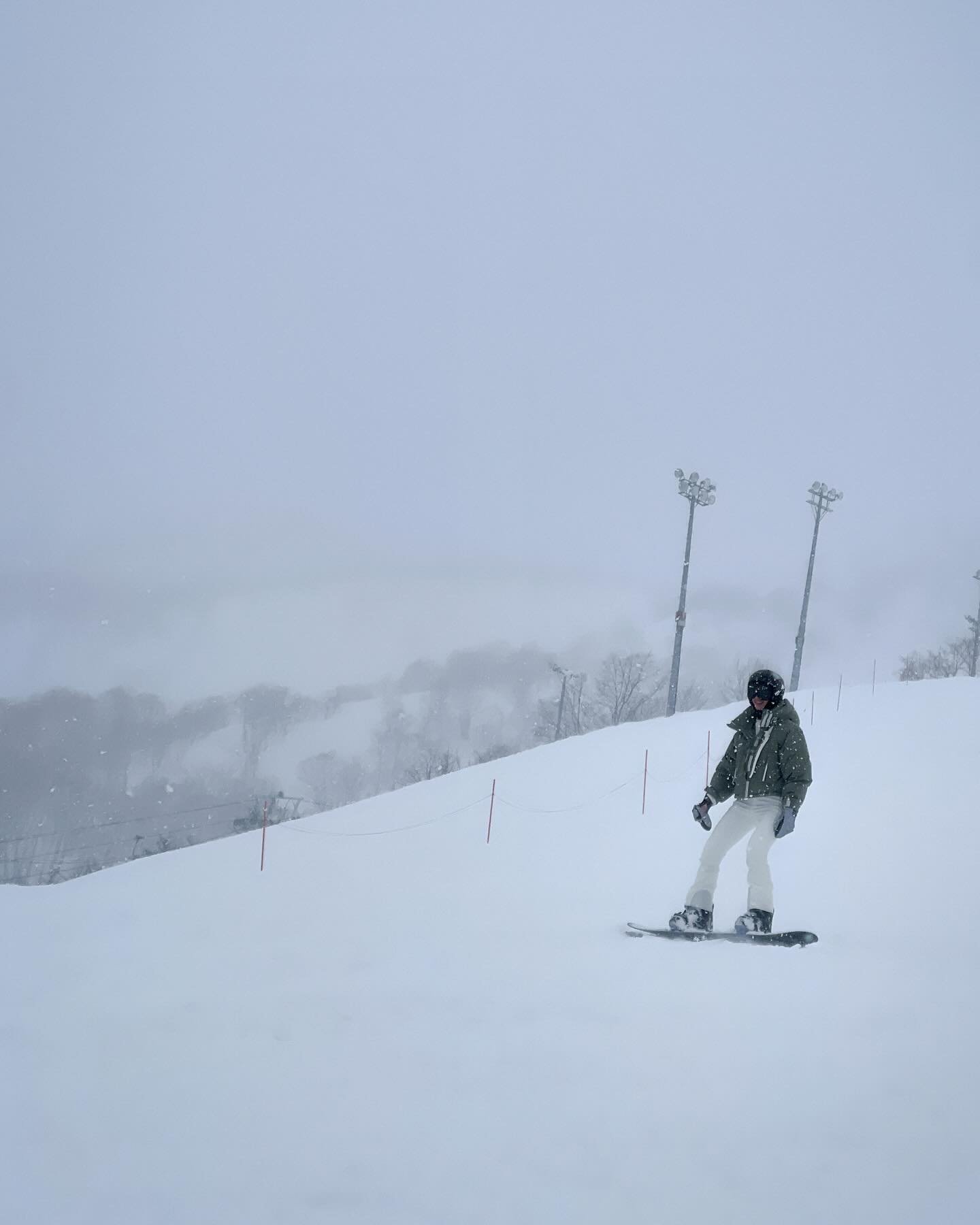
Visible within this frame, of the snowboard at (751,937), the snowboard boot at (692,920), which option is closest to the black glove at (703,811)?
the snowboard boot at (692,920)

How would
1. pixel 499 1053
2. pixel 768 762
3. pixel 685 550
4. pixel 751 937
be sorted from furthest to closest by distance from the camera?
pixel 685 550
pixel 768 762
pixel 751 937
pixel 499 1053

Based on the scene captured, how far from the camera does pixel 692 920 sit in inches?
228

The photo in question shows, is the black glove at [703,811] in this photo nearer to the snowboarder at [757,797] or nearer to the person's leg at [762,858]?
the snowboarder at [757,797]

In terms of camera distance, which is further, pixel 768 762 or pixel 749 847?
pixel 768 762

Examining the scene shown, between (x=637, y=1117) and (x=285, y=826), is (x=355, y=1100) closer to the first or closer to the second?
(x=637, y=1117)

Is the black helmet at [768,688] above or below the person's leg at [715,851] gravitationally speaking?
above

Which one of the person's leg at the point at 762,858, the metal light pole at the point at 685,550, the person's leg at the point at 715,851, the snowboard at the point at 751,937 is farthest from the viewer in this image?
the metal light pole at the point at 685,550

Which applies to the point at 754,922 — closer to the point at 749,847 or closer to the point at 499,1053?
the point at 749,847

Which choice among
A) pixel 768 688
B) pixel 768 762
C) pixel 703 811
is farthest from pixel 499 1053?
pixel 768 688

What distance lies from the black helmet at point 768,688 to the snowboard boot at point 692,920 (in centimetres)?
179

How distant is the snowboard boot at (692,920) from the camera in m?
5.75

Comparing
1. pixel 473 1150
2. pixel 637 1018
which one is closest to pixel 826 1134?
pixel 637 1018

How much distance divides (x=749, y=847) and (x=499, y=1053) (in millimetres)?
2722

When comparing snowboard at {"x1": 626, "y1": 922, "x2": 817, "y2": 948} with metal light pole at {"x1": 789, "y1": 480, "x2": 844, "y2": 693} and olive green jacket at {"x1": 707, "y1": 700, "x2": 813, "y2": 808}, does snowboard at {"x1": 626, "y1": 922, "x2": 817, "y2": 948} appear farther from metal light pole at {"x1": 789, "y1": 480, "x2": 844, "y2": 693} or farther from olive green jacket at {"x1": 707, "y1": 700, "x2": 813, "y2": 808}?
metal light pole at {"x1": 789, "y1": 480, "x2": 844, "y2": 693}
